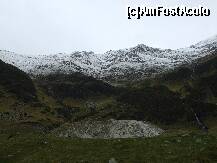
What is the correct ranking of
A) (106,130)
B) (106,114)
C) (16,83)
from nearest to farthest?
(106,130), (106,114), (16,83)

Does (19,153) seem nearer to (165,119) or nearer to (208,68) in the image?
(165,119)

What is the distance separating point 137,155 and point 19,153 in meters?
11.4

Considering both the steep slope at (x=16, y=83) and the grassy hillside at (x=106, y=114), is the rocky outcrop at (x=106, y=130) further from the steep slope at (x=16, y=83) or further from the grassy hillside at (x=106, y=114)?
the steep slope at (x=16, y=83)

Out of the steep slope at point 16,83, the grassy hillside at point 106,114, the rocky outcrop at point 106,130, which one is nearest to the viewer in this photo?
the grassy hillside at point 106,114

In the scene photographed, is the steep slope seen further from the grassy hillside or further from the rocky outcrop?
the rocky outcrop

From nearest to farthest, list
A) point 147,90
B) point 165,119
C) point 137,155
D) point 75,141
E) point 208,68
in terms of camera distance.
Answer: point 137,155 < point 75,141 < point 165,119 < point 147,90 < point 208,68

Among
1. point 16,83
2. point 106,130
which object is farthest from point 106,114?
point 16,83

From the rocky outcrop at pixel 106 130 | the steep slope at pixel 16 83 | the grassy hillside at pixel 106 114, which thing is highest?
the steep slope at pixel 16 83

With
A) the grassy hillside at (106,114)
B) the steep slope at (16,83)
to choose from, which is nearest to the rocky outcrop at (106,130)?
Answer: the grassy hillside at (106,114)

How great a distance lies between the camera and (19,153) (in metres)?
35.7

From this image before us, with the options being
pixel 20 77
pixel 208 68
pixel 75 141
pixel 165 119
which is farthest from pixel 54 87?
pixel 75 141

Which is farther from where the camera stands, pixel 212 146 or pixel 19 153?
pixel 19 153

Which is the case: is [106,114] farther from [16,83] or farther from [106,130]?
[16,83]

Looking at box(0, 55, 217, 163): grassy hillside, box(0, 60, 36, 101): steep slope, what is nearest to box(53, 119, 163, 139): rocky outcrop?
box(0, 55, 217, 163): grassy hillside
